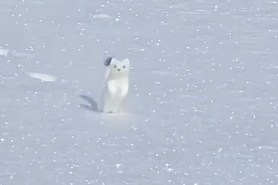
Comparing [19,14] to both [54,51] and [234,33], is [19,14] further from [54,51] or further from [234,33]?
[234,33]

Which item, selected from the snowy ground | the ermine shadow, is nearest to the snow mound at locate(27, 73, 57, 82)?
the snowy ground

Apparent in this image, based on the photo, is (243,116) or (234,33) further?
(234,33)

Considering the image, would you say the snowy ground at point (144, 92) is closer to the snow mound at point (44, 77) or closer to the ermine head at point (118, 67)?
the snow mound at point (44, 77)

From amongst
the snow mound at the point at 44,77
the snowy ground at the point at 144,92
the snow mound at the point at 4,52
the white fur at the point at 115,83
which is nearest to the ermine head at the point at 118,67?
the white fur at the point at 115,83

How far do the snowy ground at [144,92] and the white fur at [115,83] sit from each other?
3.8 inches

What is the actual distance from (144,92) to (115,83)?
1.57 ft

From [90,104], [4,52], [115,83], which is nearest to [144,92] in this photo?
[90,104]

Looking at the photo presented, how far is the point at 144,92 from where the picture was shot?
19.6 feet

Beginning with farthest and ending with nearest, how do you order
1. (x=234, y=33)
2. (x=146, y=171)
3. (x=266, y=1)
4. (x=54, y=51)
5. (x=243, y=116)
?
(x=266, y=1), (x=234, y=33), (x=54, y=51), (x=243, y=116), (x=146, y=171)

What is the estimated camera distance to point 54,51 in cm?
649

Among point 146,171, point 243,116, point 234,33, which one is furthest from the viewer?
point 234,33

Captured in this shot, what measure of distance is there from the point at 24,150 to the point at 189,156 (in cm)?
79

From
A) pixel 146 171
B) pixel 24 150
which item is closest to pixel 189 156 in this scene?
pixel 146 171

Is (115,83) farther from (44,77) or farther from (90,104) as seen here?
(44,77)
